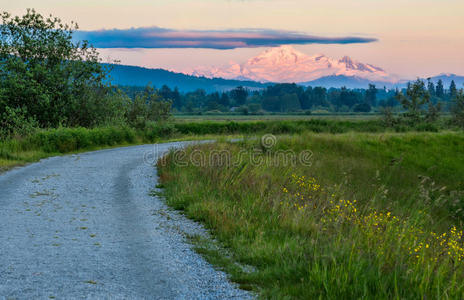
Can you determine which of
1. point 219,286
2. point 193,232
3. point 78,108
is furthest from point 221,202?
point 78,108

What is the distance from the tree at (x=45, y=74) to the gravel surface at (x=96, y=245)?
48.4 ft

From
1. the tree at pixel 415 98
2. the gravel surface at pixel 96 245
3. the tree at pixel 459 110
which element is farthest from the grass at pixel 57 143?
the tree at pixel 459 110

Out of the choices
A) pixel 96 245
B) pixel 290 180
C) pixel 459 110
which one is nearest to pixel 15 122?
pixel 290 180

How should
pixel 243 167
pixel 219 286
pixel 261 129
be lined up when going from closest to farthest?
pixel 219 286
pixel 243 167
pixel 261 129

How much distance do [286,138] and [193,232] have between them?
2175 cm

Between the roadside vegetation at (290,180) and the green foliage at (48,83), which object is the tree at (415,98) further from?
the green foliage at (48,83)

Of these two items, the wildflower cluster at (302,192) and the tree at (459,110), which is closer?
the wildflower cluster at (302,192)

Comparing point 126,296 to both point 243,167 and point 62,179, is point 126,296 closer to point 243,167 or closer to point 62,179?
point 243,167

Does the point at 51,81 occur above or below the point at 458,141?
above

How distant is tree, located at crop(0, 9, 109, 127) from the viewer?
26.2 metres

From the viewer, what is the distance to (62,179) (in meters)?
13.8

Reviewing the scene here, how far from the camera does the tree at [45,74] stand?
26188mm

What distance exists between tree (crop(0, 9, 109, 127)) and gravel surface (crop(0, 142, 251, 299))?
1476cm

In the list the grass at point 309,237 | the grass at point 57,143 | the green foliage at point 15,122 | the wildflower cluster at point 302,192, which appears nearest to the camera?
the grass at point 309,237
